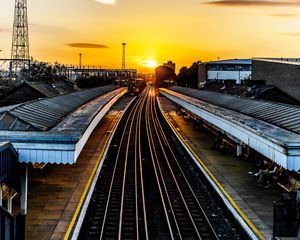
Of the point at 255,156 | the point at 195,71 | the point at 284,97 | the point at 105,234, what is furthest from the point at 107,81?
the point at 105,234

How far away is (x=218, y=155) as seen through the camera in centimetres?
2236

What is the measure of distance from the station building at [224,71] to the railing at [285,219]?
76.5 meters

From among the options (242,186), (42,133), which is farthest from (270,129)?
(42,133)

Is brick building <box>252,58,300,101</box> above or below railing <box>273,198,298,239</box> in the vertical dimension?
above

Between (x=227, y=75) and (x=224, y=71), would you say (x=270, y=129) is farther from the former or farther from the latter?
(x=227, y=75)

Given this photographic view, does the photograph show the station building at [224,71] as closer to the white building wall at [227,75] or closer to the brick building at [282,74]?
the white building wall at [227,75]

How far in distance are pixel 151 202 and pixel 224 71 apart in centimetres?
7886

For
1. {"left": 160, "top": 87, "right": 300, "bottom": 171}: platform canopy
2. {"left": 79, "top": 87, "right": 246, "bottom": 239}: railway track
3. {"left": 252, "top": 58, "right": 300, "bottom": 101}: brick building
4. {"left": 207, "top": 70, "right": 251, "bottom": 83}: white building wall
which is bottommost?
{"left": 79, "top": 87, "right": 246, "bottom": 239}: railway track

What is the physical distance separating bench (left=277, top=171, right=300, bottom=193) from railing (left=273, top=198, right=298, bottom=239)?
3.46 metres

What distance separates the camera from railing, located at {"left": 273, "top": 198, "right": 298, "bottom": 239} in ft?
35.3

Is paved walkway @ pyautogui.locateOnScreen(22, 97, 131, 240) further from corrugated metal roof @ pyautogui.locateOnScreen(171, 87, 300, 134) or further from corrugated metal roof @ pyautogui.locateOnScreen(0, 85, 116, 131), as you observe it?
corrugated metal roof @ pyautogui.locateOnScreen(171, 87, 300, 134)

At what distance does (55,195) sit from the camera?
14.6 meters

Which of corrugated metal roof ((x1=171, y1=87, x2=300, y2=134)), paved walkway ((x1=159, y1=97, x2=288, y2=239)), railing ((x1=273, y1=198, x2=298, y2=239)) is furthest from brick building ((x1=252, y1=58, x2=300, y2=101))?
railing ((x1=273, y1=198, x2=298, y2=239))

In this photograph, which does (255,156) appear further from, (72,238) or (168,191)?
(72,238)
